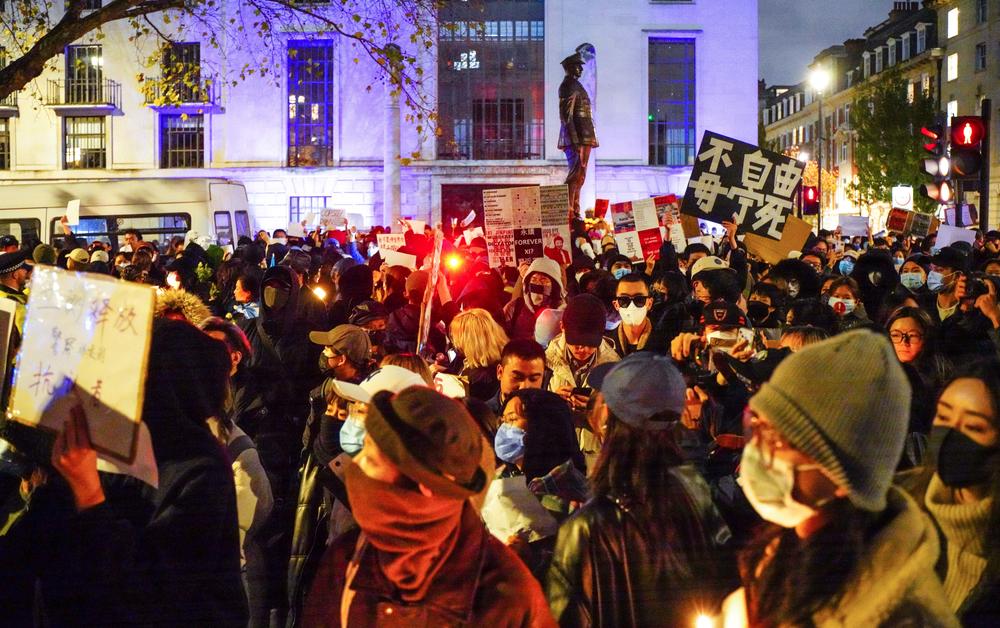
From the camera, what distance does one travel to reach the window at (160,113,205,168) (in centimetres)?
3662

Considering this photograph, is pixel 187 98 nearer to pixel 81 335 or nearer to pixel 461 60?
pixel 461 60

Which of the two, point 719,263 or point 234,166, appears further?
point 234,166

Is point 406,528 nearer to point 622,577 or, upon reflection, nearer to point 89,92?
point 622,577

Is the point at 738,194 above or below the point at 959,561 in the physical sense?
above

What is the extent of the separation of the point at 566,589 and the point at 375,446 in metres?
0.72

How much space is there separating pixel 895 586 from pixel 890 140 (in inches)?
2560

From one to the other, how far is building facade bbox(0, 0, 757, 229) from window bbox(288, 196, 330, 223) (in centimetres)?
5

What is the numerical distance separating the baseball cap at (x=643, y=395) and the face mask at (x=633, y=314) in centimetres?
370

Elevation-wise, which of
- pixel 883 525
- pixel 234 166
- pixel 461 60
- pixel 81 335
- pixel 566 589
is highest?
pixel 461 60

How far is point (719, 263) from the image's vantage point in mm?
8445

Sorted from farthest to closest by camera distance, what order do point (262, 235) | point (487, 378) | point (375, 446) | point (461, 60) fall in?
point (461, 60), point (262, 235), point (487, 378), point (375, 446)

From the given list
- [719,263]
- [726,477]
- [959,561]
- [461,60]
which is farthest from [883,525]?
[461,60]

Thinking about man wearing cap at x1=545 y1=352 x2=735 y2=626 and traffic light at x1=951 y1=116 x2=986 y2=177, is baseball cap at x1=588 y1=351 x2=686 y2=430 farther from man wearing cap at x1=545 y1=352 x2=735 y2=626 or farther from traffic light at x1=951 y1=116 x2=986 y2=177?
traffic light at x1=951 y1=116 x2=986 y2=177

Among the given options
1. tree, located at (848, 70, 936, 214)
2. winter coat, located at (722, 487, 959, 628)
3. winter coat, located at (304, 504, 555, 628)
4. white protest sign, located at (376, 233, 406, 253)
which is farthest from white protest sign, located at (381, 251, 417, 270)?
tree, located at (848, 70, 936, 214)
